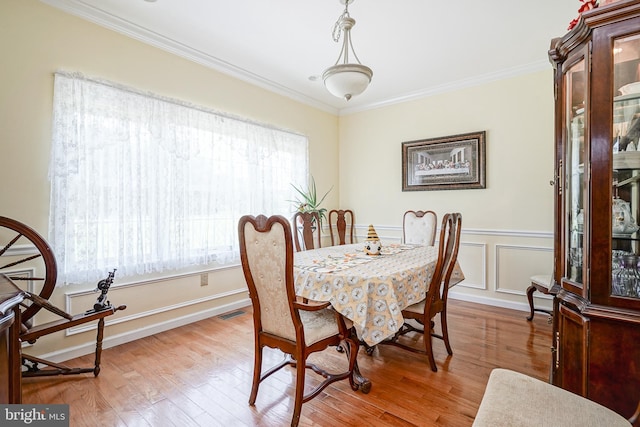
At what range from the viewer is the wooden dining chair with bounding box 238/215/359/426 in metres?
1.53

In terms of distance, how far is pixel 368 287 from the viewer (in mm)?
1698

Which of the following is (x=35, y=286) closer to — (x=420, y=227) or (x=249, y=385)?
(x=249, y=385)

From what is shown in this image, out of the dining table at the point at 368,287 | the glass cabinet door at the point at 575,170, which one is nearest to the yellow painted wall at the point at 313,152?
the dining table at the point at 368,287

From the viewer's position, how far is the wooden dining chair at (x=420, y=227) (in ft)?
11.3

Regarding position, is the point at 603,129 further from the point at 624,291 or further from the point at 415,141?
the point at 415,141

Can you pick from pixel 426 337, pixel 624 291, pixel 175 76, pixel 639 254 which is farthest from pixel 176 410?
pixel 175 76

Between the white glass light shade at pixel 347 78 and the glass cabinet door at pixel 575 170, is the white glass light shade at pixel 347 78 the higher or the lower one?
the higher one

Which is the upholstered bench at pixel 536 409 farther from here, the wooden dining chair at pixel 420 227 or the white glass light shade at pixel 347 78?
the wooden dining chair at pixel 420 227

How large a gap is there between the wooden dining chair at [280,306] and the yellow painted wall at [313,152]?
163 centimetres

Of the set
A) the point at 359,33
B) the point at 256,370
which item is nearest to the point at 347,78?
the point at 359,33

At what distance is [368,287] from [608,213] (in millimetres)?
1107

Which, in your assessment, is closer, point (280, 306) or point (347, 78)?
point (280, 306)

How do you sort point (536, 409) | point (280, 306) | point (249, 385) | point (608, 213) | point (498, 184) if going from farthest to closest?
point (498, 184) → point (249, 385) → point (280, 306) → point (608, 213) → point (536, 409)

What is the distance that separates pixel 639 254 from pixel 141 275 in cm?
334
